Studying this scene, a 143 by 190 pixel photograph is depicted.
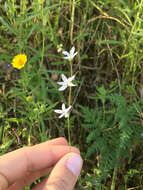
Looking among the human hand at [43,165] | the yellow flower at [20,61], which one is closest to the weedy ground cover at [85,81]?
the yellow flower at [20,61]

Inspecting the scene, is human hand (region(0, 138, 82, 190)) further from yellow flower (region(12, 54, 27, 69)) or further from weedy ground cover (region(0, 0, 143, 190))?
yellow flower (region(12, 54, 27, 69))

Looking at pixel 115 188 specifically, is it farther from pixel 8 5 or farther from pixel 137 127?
pixel 8 5

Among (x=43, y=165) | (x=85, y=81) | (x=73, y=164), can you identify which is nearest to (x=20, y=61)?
(x=85, y=81)

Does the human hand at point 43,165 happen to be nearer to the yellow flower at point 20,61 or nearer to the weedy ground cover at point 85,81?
the weedy ground cover at point 85,81

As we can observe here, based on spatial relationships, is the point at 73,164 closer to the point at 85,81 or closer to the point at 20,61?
the point at 20,61

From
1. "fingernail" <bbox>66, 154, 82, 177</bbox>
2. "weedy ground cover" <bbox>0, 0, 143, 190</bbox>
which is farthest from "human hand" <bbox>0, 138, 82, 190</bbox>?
"weedy ground cover" <bbox>0, 0, 143, 190</bbox>
